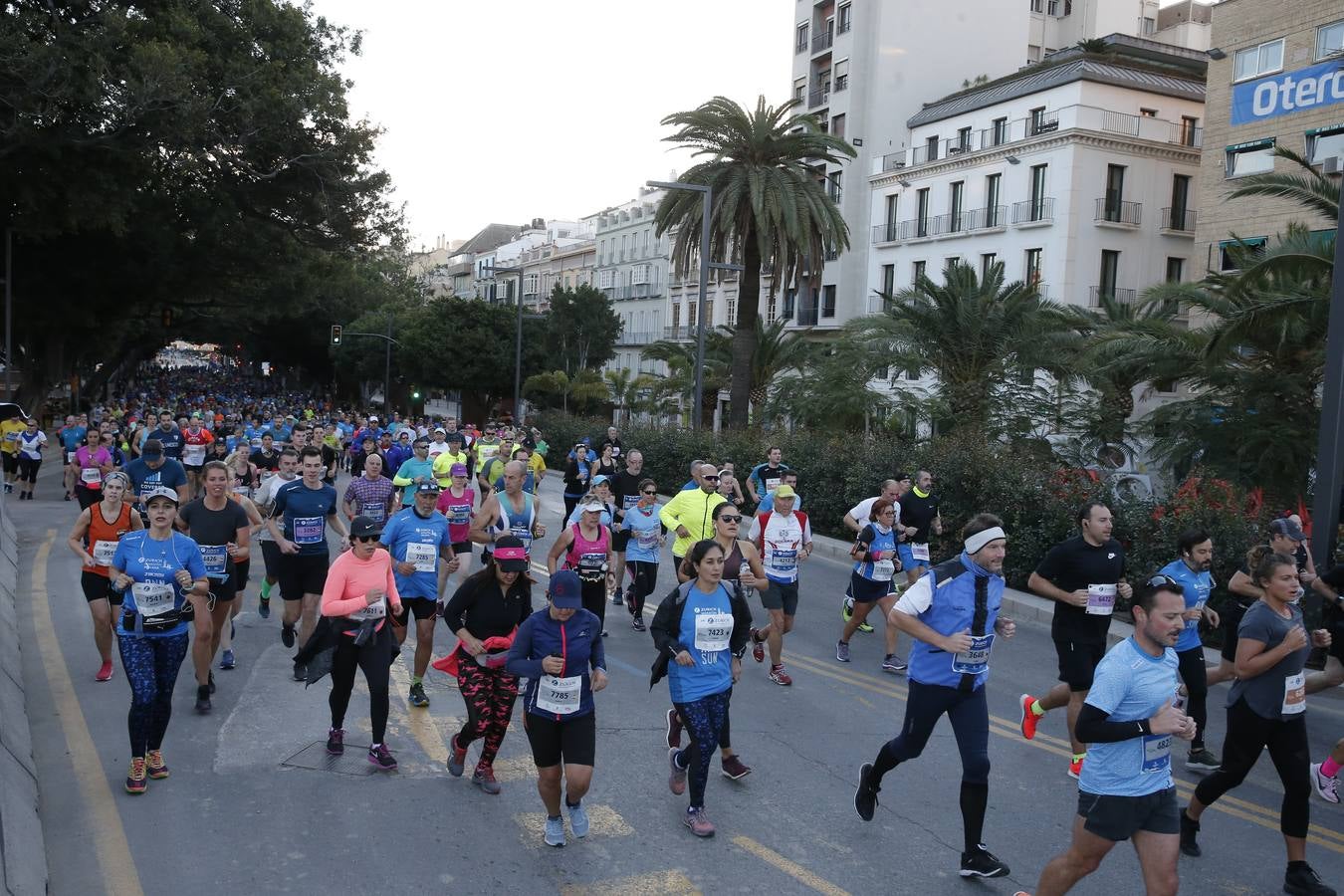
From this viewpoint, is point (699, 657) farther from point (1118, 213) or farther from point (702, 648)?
point (1118, 213)

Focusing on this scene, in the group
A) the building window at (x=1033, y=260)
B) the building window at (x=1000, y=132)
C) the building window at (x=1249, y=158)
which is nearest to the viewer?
the building window at (x=1249, y=158)

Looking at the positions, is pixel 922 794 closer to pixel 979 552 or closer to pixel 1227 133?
pixel 979 552

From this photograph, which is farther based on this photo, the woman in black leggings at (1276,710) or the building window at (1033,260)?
the building window at (1033,260)

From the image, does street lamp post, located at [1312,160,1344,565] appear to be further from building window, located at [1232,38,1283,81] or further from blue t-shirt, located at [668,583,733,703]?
building window, located at [1232,38,1283,81]

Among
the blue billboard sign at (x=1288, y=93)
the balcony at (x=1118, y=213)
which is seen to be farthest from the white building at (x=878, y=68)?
the blue billboard sign at (x=1288, y=93)

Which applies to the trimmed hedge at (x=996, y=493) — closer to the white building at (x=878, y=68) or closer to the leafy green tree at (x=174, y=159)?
the leafy green tree at (x=174, y=159)

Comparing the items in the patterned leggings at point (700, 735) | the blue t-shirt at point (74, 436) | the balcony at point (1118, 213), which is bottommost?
the patterned leggings at point (700, 735)

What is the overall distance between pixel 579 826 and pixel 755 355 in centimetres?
2974

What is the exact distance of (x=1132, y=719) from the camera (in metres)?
4.66

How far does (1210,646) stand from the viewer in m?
12.1

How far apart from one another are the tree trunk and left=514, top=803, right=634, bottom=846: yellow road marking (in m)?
22.1

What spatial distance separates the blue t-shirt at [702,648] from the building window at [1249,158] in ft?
101

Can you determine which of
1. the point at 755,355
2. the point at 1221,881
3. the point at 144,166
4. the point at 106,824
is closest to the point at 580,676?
the point at 106,824

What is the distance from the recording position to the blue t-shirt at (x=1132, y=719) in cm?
463
